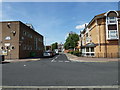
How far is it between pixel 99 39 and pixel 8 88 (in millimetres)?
21044

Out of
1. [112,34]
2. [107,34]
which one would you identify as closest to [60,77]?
[107,34]

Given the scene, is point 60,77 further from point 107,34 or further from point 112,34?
point 112,34

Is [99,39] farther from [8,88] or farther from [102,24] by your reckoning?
[8,88]

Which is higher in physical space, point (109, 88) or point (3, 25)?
point (3, 25)

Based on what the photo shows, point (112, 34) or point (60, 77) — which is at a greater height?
point (112, 34)

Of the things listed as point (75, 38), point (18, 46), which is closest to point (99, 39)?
point (18, 46)

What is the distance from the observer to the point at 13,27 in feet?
75.0

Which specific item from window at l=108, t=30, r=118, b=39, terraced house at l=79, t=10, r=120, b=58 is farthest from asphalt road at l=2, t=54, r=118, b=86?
window at l=108, t=30, r=118, b=39

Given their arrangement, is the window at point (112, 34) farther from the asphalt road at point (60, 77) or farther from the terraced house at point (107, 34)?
the asphalt road at point (60, 77)

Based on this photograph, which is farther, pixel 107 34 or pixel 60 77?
pixel 107 34

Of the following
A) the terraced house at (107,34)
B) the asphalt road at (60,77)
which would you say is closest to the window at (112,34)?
the terraced house at (107,34)

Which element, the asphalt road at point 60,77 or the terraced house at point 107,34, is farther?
the terraced house at point 107,34

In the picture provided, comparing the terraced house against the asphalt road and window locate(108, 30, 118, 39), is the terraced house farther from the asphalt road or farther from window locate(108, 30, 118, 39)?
the asphalt road

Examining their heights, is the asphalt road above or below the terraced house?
below
